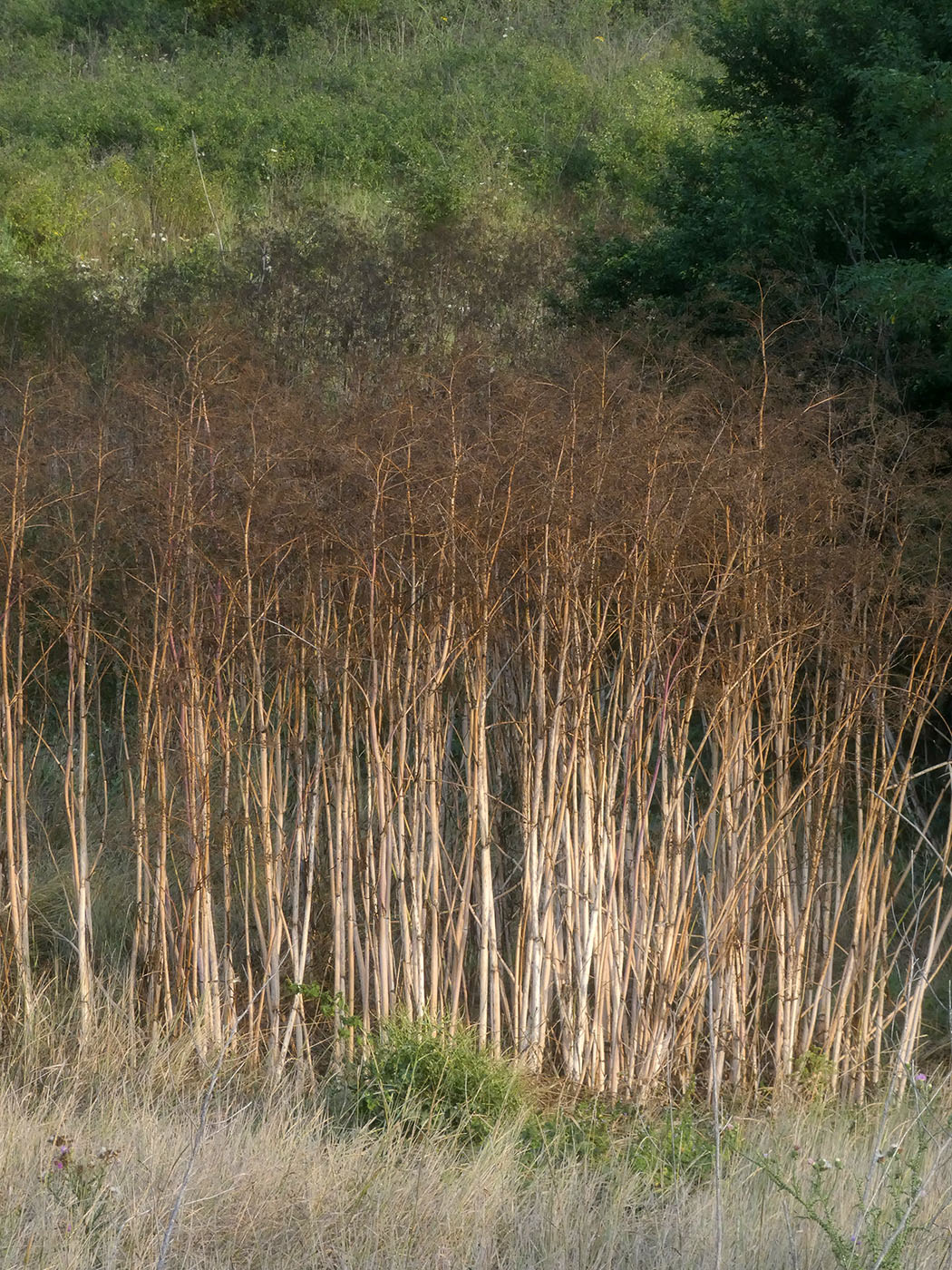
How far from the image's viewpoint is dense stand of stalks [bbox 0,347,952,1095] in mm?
4359

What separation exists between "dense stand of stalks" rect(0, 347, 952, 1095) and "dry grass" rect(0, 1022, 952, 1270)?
552 millimetres

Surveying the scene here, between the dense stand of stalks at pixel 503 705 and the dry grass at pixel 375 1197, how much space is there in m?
0.55

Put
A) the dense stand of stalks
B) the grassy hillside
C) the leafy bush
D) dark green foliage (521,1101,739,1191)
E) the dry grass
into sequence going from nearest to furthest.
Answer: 1. the dry grass
2. dark green foliage (521,1101,739,1191)
3. the leafy bush
4. the dense stand of stalks
5. the grassy hillside

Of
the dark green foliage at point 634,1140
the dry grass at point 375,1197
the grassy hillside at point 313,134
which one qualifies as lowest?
the dark green foliage at point 634,1140

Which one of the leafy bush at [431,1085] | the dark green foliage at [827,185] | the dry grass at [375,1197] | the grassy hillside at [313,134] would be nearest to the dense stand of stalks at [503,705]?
the leafy bush at [431,1085]

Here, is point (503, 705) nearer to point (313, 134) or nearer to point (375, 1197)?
point (375, 1197)

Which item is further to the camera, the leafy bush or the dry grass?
the leafy bush

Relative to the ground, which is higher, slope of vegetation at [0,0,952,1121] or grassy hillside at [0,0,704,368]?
grassy hillside at [0,0,704,368]

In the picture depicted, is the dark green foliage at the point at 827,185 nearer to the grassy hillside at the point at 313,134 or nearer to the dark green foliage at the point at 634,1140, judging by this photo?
the grassy hillside at the point at 313,134

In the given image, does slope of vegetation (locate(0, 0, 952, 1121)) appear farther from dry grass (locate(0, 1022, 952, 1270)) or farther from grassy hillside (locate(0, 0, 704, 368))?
grassy hillside (locate(0, 0, 704, 368))

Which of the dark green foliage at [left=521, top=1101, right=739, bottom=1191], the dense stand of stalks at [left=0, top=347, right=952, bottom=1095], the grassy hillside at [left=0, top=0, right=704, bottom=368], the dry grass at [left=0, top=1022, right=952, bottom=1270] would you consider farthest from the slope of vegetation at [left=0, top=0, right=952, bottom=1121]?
the grassy hillside at [left=0, top=0, right=704, bottom=368]

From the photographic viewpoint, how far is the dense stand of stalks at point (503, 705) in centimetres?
436

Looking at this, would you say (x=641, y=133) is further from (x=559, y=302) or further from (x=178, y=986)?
(x=178, y=986)

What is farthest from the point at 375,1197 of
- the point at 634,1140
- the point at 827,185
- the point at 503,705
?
the point at 827,185
